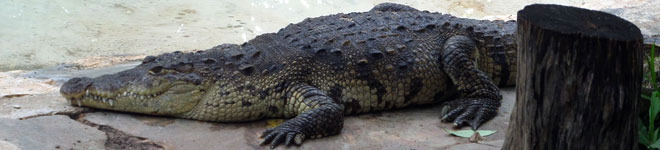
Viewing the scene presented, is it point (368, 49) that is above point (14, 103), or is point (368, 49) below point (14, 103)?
above

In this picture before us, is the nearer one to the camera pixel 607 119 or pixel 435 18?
pixel 607 119

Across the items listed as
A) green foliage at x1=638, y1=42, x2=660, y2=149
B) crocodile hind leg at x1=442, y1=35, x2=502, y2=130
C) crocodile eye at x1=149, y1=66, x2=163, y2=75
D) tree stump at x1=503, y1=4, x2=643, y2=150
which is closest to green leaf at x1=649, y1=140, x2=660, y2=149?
green foliage at x1=638, y1=42, x2=660, y2=149

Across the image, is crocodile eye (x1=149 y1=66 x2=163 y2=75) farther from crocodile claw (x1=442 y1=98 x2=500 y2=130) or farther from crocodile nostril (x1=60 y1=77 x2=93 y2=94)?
crocodile claw (x1=442 y1=98 x2=500 y2=130)

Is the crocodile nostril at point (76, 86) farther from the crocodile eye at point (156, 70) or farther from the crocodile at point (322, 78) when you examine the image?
the crocodile eye at point (156, 70)

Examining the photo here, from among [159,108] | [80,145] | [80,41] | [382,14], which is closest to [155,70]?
[159,108]

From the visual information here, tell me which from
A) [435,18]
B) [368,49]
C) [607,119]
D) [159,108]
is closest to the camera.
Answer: [607,119]

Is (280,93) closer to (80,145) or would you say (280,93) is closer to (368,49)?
(368,49)

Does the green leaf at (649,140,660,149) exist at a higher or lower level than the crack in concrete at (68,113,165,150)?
higher

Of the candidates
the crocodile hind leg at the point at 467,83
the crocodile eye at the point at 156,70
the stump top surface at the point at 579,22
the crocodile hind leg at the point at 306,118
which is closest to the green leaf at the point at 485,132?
the crocodile hind leg at the point at 467,83
